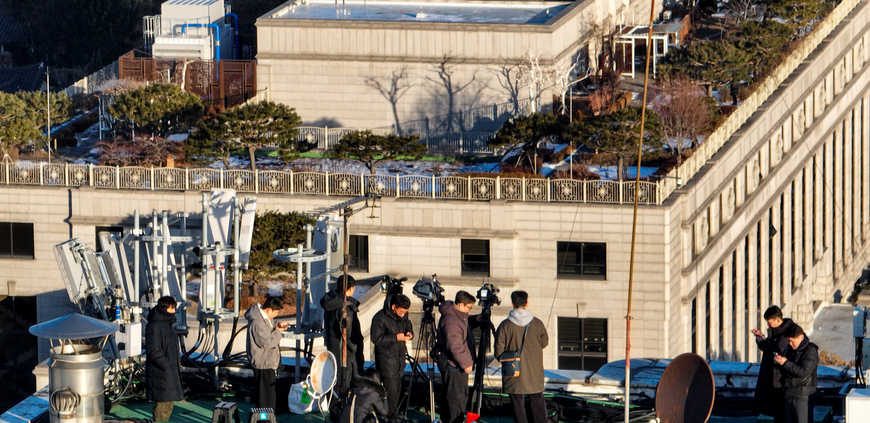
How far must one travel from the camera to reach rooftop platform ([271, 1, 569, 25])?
59.1 metres

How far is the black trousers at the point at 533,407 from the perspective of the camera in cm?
2275

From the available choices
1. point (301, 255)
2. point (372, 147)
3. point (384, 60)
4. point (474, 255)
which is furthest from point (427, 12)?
point (301, 255)

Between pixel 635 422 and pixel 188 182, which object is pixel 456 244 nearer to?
pixel 188 182

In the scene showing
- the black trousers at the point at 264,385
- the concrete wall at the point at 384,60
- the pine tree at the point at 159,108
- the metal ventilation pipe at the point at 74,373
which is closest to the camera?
the metal ventilation pipe at the point at 74,373

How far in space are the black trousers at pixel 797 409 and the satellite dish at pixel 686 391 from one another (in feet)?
3.30

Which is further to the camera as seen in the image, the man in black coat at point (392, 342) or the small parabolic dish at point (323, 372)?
the man in black coat at point (392, 342)

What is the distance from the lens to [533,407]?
22844 mm

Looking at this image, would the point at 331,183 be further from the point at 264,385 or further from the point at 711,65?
the point at 264,385

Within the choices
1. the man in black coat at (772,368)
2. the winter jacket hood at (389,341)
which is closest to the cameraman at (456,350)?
the winter jacket hood at (389,341)

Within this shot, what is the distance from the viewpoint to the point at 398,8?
62.8 m

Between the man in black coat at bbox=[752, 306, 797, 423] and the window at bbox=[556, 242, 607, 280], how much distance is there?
76.5 ft

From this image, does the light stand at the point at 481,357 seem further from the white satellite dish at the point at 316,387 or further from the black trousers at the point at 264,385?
the black trousers at the point at 264,385

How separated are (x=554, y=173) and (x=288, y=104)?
10.8 metres

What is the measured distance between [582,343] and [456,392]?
80.1ft
